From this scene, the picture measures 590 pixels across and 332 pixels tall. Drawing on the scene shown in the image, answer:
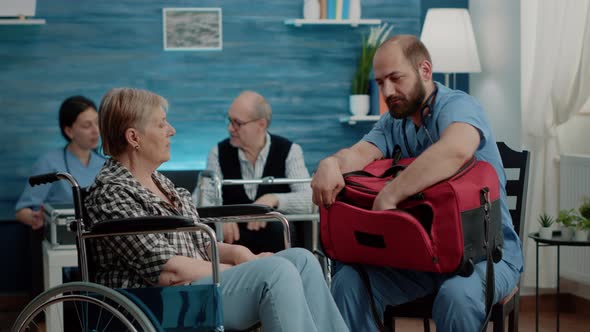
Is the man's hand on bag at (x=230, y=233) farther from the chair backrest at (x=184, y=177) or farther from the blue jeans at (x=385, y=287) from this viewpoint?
the blue jeans at (x=385, y=287)

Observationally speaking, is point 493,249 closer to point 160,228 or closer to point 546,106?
point 160,228

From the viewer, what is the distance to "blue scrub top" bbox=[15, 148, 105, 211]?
432 cm

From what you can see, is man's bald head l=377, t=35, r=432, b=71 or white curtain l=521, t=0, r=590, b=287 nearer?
man's bald head l=377, t=35, r=432, b=71

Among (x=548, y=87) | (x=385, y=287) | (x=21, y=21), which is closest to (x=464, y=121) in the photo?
(x=385, y=287)

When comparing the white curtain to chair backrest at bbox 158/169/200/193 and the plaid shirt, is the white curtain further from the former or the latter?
the plaid shirt

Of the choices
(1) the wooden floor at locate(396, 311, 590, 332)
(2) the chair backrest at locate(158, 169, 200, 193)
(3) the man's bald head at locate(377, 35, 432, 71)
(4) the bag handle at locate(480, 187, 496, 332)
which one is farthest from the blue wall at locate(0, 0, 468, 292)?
(4) the bag handle at locate(480, 187, 496, 332)

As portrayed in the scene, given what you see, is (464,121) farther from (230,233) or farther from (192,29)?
(192,29)

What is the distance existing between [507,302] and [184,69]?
9.30 ft

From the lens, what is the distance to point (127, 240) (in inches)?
85.9

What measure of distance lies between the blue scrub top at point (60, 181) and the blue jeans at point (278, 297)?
2.28 m

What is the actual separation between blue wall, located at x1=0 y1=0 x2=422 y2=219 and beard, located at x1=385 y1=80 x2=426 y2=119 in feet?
7.99

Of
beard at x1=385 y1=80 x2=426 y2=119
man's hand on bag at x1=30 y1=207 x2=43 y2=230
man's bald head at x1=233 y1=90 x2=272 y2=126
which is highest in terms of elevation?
beard at x1=385 y1=80 x2=426 y2=119

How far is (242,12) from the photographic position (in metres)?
4.94

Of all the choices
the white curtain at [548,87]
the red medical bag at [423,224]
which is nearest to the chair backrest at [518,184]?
the red medical bag at [423,224]
